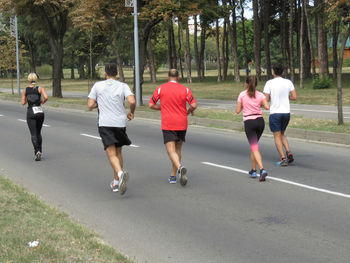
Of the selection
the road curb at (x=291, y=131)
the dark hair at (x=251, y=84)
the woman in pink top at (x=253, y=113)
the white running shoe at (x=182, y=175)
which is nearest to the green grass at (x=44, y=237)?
the white running shoe at (x=182, y=175)

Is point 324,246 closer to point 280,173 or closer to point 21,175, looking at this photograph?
point 280,173

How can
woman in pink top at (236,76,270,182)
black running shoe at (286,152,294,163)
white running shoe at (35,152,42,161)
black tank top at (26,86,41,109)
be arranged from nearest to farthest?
1. woman in pink top at (236,76,270,182)
2. black running shoe at (286,152,294,163)
3. white running shoe at (35,152,42,161)
4. black tank top at (26,86,41,109)

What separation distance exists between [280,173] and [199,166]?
1594mm

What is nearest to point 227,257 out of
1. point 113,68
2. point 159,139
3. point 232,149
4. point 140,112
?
point 113,68

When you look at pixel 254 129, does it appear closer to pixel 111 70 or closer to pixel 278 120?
pixel 278 120

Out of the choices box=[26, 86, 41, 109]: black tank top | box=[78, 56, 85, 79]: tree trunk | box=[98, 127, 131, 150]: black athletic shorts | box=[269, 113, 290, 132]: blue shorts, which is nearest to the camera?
box=[98, 127, 131, 150]: black athletic shorts

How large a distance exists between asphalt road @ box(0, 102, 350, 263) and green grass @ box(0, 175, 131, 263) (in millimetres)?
299

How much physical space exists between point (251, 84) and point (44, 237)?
14.8 ft

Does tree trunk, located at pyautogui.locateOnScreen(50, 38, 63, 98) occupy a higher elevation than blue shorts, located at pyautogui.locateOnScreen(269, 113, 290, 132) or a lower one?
higher

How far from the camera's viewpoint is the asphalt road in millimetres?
5504

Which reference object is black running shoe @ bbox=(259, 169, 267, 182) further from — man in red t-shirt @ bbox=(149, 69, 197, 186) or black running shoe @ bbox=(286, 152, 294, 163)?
black running shoe @ bbox=(286, 152, 294, 163)

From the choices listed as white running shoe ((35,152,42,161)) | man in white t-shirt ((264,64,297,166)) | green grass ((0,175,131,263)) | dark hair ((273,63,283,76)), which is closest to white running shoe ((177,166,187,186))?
green grass ((0,175,131,263))

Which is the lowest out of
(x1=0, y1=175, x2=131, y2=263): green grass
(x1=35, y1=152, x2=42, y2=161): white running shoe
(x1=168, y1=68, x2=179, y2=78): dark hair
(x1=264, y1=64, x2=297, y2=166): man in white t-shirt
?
(x1=0, y1=175, x2=131, y2=263): green grass

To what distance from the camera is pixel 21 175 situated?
9672mm
